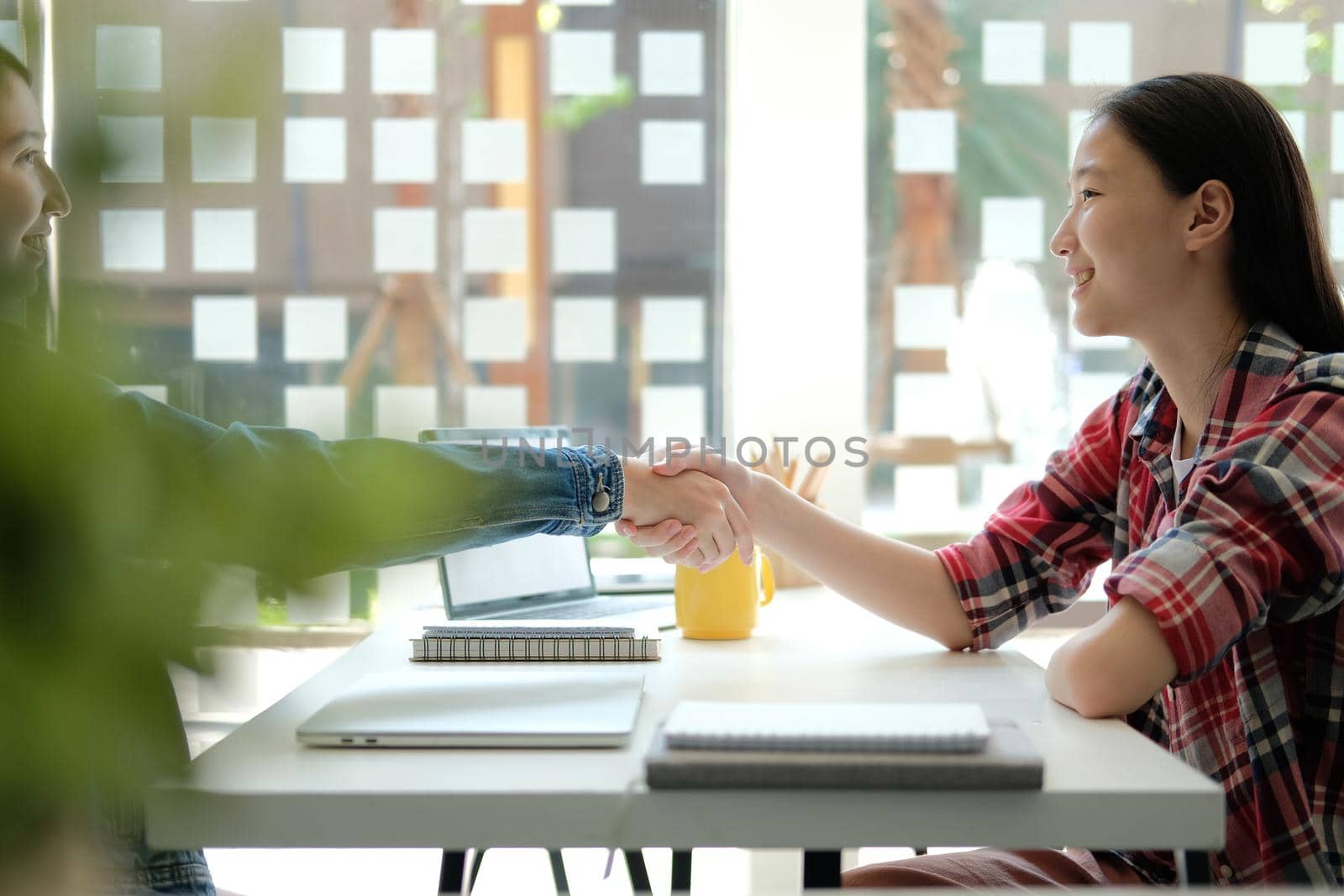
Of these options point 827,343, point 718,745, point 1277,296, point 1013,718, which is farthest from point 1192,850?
point 827,343

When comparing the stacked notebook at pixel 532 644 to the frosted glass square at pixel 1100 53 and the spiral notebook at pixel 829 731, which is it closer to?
the spiral notebook at pixel 829 731

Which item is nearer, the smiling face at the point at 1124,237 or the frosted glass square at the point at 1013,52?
the smiling face at the point at 1124,237

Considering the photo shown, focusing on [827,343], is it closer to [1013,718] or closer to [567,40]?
[567,40]

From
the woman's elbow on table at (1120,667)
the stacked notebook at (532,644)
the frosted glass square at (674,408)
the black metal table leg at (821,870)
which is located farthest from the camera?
the frosted glass square at (674,408)

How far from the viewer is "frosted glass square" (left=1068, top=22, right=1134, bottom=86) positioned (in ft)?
7.91

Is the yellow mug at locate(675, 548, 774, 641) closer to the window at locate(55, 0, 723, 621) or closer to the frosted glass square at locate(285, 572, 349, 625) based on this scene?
the window at locate(55, 0, 723, 621)

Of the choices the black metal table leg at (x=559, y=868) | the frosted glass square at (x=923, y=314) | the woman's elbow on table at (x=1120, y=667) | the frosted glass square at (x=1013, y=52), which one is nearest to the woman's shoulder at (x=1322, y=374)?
the woman's elbow on table at (x=1120, y=667)

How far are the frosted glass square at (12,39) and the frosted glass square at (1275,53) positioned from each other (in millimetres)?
2596

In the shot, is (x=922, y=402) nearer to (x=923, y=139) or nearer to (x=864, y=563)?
(x=923, y=139)

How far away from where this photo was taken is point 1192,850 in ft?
2.62

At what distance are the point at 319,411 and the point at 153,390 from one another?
35 millimetres

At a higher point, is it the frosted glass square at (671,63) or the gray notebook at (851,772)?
the frosted glass square at (671,63)

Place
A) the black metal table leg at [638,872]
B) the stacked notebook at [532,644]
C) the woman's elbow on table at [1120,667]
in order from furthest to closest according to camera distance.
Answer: the black metal table leg at [638,872], the stacked notebook at [532,644], the woman's elbow on table at [1120,667]

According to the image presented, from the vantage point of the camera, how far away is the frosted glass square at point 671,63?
2.37 metres
